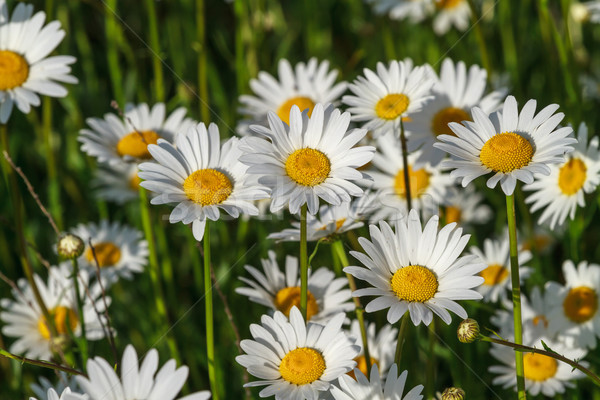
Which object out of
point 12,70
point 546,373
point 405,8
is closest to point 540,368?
point 546,373

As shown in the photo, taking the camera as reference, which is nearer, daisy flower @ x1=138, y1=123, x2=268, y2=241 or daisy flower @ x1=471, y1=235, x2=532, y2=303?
daisy flower @ x1=138, y1=123, x2=268, y2=241

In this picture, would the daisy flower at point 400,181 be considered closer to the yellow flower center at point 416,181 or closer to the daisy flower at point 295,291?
the yellow flower center at point 416,181

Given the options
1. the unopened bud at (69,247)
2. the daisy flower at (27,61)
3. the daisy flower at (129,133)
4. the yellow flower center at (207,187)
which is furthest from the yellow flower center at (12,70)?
the yellow flower center at (207,187)

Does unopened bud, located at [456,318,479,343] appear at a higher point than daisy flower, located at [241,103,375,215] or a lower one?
lower

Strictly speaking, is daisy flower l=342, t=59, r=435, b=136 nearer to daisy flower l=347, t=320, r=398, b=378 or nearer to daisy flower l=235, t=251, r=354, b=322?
daisy flower l=235, t=251, r=354, b=322

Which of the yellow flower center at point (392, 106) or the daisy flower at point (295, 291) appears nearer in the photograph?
the daisy flower at point (295, 291)

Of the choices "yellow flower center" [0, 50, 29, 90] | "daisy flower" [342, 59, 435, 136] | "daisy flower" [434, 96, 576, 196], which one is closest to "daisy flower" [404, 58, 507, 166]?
"daisy flower" [342, 59, 435, 136]

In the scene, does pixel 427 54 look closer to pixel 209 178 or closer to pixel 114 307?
pixel 114 307
